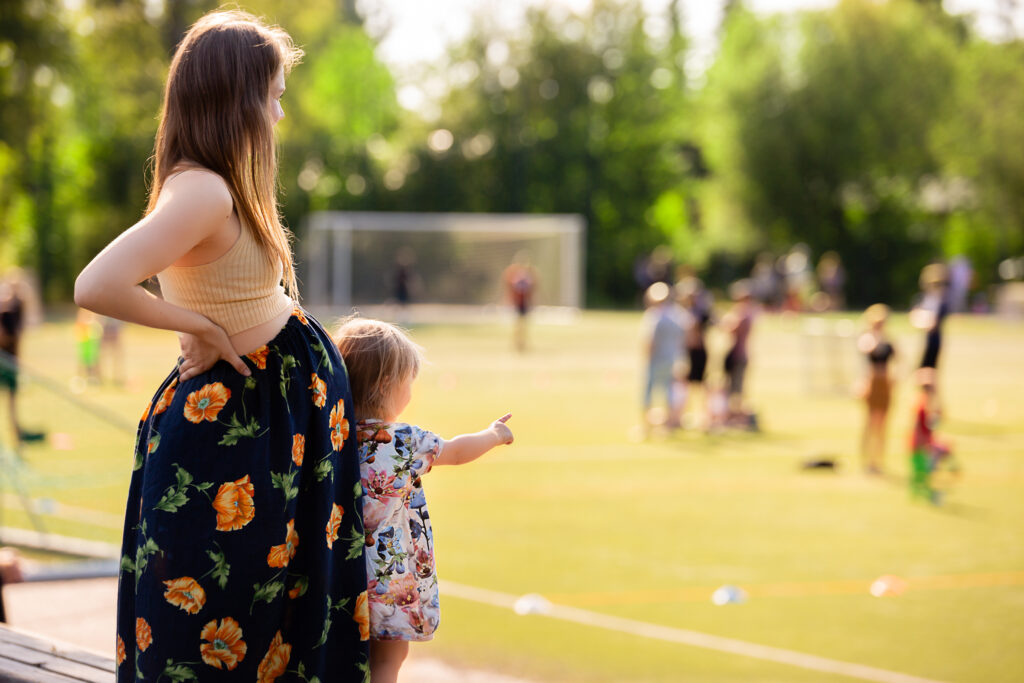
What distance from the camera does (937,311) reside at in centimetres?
1336

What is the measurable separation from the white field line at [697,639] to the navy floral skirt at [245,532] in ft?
12.5

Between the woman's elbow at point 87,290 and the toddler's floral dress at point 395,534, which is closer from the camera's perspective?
the woman's elbow at point 87,290

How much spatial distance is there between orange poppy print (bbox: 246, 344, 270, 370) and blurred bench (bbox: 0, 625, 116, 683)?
113cm

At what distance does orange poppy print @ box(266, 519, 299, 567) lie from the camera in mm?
2244

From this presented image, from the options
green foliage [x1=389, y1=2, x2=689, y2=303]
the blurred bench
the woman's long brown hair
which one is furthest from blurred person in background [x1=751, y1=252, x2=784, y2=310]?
the woman's long brown hair

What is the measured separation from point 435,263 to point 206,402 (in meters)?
31.7

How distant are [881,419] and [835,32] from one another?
3711 centimetres

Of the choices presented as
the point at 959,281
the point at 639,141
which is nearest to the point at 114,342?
the point at 959,281

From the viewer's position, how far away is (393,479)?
8.31 ft

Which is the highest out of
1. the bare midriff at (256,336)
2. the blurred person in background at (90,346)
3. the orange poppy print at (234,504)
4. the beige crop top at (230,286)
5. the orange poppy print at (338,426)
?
the beige crop top at (230,286)

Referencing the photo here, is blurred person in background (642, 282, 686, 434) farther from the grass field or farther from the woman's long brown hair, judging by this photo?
the woman's long brown hair

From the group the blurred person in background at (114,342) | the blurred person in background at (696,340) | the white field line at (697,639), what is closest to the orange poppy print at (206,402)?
the white field line at (697,639)

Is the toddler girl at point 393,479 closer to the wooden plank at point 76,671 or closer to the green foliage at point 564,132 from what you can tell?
the wooden plank at point 76,671

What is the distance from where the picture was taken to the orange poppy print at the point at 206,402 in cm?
219
